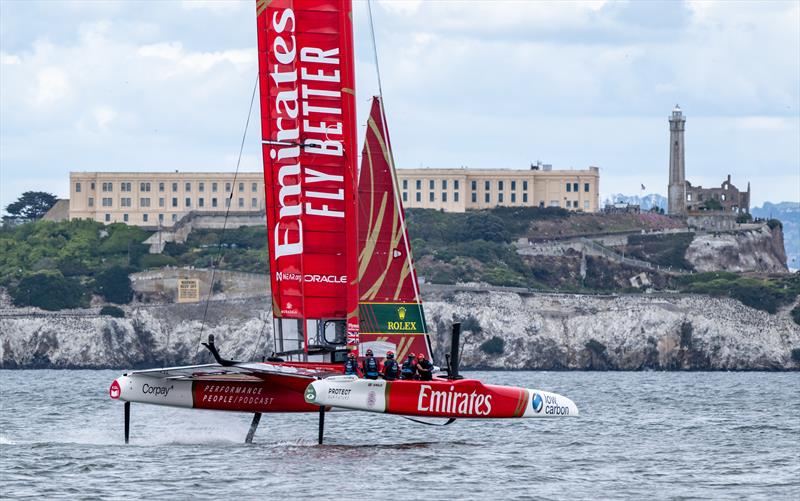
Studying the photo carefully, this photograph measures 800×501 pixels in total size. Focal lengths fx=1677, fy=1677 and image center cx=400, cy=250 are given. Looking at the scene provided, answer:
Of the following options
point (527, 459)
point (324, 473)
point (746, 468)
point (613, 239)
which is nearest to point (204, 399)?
point (324, 473)

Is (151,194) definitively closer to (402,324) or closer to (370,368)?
(402,324)

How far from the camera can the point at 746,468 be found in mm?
31594

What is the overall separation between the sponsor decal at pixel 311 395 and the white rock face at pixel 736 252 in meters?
110

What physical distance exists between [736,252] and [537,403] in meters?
111

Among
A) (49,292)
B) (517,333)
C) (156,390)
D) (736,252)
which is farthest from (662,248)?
(156,390)

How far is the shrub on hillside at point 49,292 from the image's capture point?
11338 cm

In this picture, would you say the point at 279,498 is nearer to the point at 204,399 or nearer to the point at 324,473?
the point at 324,473

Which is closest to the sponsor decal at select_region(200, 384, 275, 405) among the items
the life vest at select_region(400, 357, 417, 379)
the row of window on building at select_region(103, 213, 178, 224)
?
the life vest at select_region(400, 357, 417, 379)

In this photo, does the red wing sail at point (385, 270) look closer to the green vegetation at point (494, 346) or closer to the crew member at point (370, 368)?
the crew member at point (370, 368)

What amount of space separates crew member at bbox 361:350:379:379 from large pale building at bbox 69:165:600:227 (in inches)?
4461

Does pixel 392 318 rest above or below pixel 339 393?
above

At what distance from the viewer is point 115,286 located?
116000 millimetres

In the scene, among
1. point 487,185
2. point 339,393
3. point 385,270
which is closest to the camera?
point 339,393

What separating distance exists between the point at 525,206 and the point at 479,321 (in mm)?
38037
